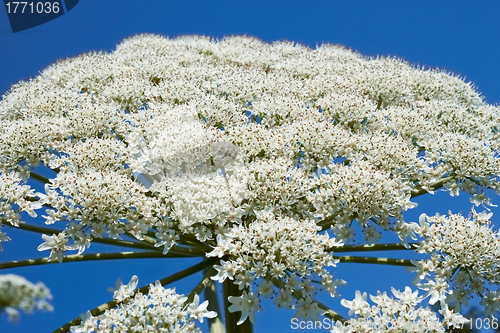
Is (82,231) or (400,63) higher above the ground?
(400,63)

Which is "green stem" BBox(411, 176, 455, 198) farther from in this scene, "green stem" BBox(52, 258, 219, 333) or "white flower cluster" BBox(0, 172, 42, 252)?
"white flower cluster" BBox(0, 172, 42, 252)

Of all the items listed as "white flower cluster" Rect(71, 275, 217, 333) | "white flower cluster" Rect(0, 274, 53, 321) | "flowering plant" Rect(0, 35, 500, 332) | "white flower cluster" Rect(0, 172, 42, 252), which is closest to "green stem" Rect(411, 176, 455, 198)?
"flowering plant" Rect(0, 35, 500, 332)

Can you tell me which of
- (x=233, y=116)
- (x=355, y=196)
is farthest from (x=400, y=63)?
(x=355, y=196)

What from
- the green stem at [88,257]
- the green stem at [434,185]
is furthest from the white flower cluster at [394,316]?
the green stem at [88,257]

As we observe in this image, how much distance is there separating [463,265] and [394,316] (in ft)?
4.55

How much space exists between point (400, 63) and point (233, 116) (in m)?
7.25

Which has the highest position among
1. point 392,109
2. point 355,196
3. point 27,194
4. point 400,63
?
point 400,63

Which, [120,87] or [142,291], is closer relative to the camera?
[142,291]

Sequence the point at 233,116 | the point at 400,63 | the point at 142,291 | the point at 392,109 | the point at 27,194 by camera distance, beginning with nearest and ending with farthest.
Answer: the point at 142,291 → the point at 27,194 → the point at 233,116 → the point at 392,109 → the point at 400,63

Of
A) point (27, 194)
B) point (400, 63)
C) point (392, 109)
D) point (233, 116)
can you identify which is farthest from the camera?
point (400, 63)

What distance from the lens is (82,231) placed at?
6887 mm

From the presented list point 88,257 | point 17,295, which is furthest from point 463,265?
point 17,295

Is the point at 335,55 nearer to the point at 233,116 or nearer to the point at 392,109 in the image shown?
the point at 392,109

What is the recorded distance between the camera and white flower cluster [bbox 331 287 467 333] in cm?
614
